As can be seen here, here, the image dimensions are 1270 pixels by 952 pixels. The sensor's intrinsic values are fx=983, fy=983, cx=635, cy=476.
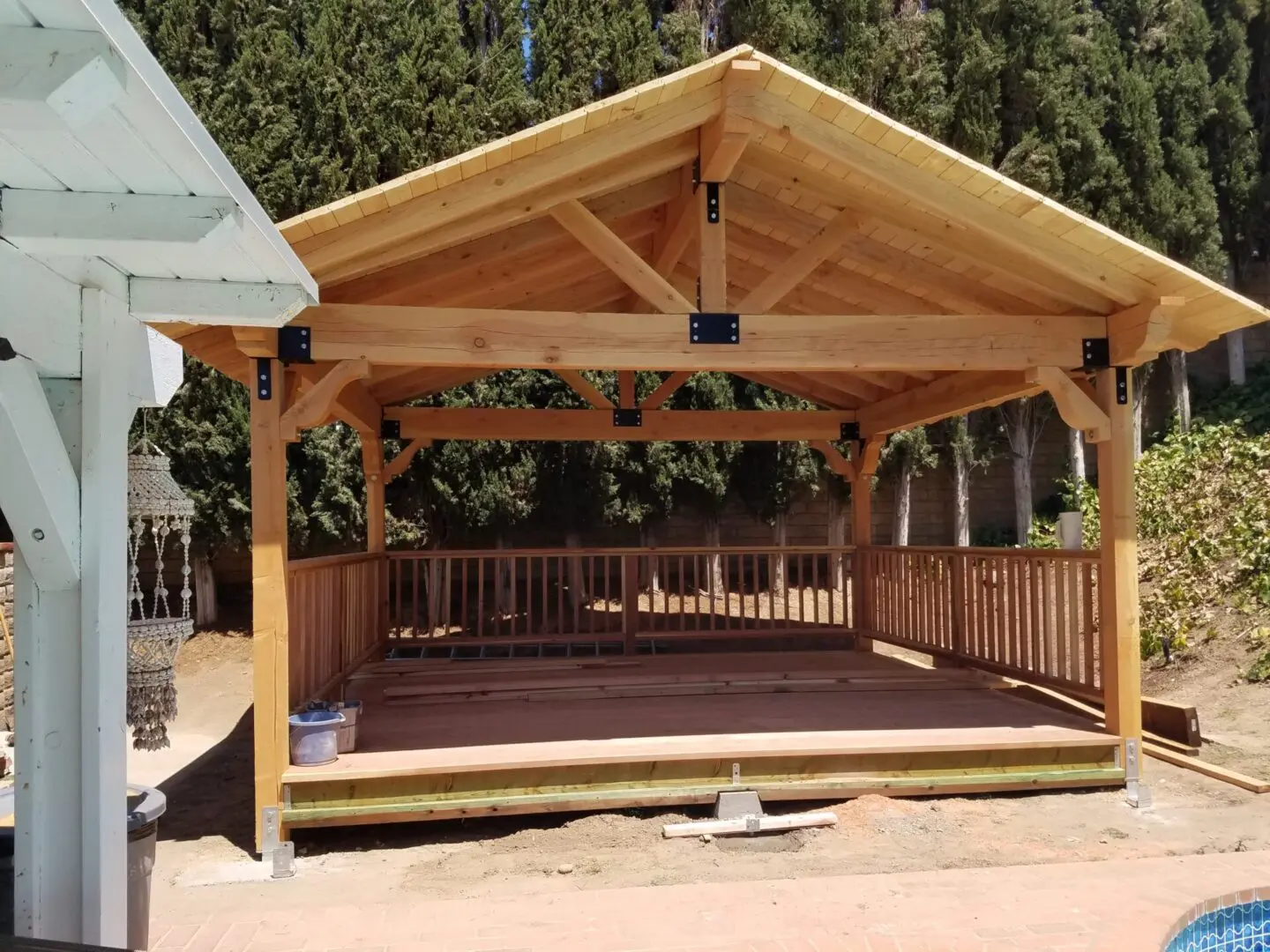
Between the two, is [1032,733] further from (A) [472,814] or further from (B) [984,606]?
(A) [472,814]

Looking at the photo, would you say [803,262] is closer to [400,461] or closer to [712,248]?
[712,248]

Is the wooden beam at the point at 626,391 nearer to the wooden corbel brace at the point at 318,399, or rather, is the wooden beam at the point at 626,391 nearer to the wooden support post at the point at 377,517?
the wooden support post at the point at 377,517

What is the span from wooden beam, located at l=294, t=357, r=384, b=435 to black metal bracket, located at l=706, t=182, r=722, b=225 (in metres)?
2.42

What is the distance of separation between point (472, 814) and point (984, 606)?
168 inches

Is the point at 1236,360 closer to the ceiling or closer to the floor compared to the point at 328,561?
closer to the ceiling

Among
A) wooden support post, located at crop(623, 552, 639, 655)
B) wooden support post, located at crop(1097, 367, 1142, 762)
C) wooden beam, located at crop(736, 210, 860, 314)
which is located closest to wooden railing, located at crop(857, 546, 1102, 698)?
Result: wooden support post, located at crop(1097, 367, 1142, 762)

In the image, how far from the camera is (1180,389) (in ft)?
50.1

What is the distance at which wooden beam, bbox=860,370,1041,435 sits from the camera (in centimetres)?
677

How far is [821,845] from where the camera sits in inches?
200

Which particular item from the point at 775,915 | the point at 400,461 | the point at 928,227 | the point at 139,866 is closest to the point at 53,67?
the point at 139,866

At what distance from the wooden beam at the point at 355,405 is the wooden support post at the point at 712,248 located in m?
2.28

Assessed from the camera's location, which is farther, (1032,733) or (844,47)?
(844,47)

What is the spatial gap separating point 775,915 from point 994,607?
13.2ft

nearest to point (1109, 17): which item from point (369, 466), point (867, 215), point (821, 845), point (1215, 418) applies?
A: point (1215, 418)
